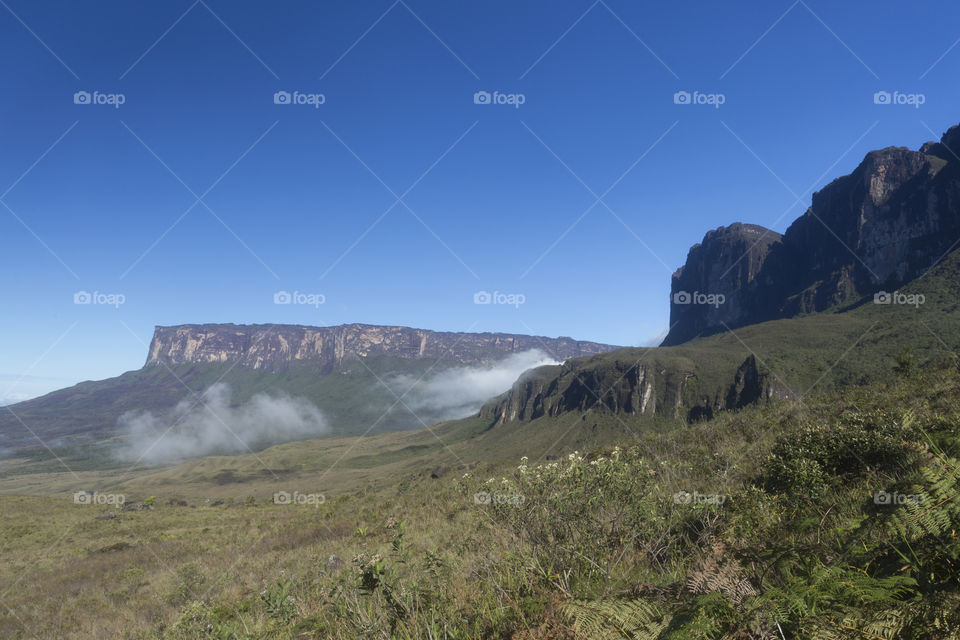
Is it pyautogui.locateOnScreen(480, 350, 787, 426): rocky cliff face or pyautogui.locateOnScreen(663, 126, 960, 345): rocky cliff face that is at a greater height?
pyautogui.locateOnScreen(663, 126, 960, 345): rocky cliff face

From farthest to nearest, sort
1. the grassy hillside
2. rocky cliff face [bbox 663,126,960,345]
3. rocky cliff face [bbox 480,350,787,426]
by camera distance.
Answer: rocky cliff face [bbox 663,126,960,345] < rocky cliff face [bbox 480,350,787,426] < the grassy hillside

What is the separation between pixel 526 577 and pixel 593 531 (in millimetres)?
1167

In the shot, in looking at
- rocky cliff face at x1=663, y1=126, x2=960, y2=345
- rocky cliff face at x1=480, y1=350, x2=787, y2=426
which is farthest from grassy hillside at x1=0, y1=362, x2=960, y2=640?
rocky cliff face at x1=663, y1=126, x2=960, y2=345

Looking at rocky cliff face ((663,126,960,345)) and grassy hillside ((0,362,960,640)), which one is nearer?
grassy hillside ((0,362,960,640))

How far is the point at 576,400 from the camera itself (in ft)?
600

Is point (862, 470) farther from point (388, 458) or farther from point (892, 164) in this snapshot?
point (892, 164)

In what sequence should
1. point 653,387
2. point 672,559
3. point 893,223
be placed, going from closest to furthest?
point 672,559, point 653,387, point 893,223

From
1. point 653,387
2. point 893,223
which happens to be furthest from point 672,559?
point 893,223

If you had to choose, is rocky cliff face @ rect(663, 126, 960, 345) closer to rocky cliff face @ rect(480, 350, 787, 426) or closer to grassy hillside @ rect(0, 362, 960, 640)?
rocky cliff face @ rect(480, 350, 787, 426)

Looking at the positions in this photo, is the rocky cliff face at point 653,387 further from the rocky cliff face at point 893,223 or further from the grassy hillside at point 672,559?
the grassy hillside at point 672,559

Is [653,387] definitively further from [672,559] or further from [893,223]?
[672,559]

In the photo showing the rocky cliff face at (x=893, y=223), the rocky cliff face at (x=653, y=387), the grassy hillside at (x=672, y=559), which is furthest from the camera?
the rocky cliff face at (x=893, y=223)

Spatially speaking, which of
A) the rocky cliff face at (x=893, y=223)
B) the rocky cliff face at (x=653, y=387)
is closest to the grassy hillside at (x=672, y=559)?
the rocky cliff face at (x=653, y=387)

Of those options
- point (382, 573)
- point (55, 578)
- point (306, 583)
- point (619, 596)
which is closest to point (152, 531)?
point (55, 578)
